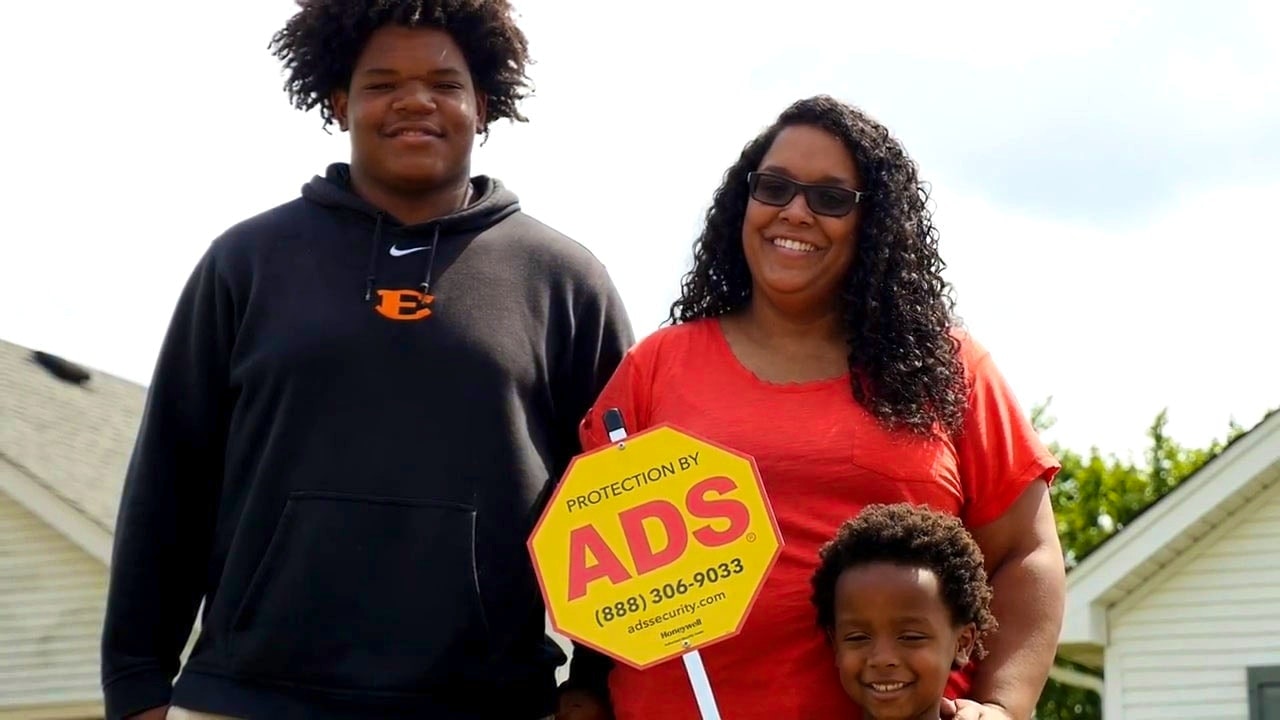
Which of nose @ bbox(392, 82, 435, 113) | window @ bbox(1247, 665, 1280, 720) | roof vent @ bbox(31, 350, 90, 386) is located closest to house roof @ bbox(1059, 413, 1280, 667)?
window @ bbox(1247, 665, 1280, 720)

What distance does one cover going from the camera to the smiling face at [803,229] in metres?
4.62

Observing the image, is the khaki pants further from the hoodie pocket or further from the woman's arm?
the woman's arm

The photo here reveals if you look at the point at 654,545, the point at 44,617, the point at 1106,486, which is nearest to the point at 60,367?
the point at 44,617

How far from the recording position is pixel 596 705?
4.62m

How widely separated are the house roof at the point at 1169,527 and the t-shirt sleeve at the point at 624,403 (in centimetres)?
953

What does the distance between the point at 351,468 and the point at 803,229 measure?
112 centimetres

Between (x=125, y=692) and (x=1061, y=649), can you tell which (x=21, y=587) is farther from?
(x=125, y=692)

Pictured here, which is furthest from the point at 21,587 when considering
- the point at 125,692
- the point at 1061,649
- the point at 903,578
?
the point at 903,578

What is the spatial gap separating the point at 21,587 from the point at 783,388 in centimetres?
1104

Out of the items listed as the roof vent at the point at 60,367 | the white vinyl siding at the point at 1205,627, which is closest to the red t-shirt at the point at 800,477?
the white vinyl siding at the point at 1205,627

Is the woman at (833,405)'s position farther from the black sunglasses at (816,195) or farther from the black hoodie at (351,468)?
the black hoodie at (351,468)

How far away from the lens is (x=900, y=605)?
167 inches

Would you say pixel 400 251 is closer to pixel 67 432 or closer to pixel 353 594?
pixel 353 594

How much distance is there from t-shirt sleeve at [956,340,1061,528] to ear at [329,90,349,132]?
1.60 m
